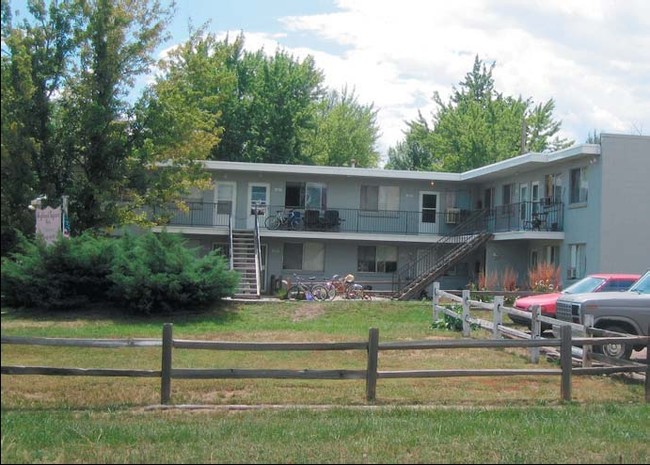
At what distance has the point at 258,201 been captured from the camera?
31609 mm

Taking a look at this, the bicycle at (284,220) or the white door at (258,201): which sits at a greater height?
the white door at (258,201)

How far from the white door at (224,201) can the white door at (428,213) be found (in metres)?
8.00

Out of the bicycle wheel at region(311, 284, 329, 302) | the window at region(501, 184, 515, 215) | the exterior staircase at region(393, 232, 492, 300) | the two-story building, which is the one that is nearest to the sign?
the bicycle wheel at region(311, 284, 329, 302)

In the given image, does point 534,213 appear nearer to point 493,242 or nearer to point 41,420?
point 493,242

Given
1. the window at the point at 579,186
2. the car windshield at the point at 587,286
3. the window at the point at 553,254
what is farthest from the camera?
the window at the point at 553,254

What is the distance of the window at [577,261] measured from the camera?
25.8m

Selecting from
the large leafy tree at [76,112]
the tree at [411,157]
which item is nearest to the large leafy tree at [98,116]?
the large leafy tree at [76,112]

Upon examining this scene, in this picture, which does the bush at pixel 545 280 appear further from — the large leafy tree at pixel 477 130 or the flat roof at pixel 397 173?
the large leafy tree at pixel 477 130

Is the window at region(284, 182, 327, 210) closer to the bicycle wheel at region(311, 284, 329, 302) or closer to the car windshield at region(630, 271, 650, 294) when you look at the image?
the bicycle wheel at region(311, 284, 329, 302)

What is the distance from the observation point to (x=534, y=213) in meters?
28.5

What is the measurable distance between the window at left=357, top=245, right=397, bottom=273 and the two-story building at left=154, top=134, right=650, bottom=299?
42 millimetres

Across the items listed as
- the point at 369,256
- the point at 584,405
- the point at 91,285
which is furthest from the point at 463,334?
the point at 369,256

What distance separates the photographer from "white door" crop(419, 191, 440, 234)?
108 feet

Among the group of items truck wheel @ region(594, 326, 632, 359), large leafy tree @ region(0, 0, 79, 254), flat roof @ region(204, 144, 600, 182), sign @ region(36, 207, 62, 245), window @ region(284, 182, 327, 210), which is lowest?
truck wheel @ region(594, 326, 632, 359)
